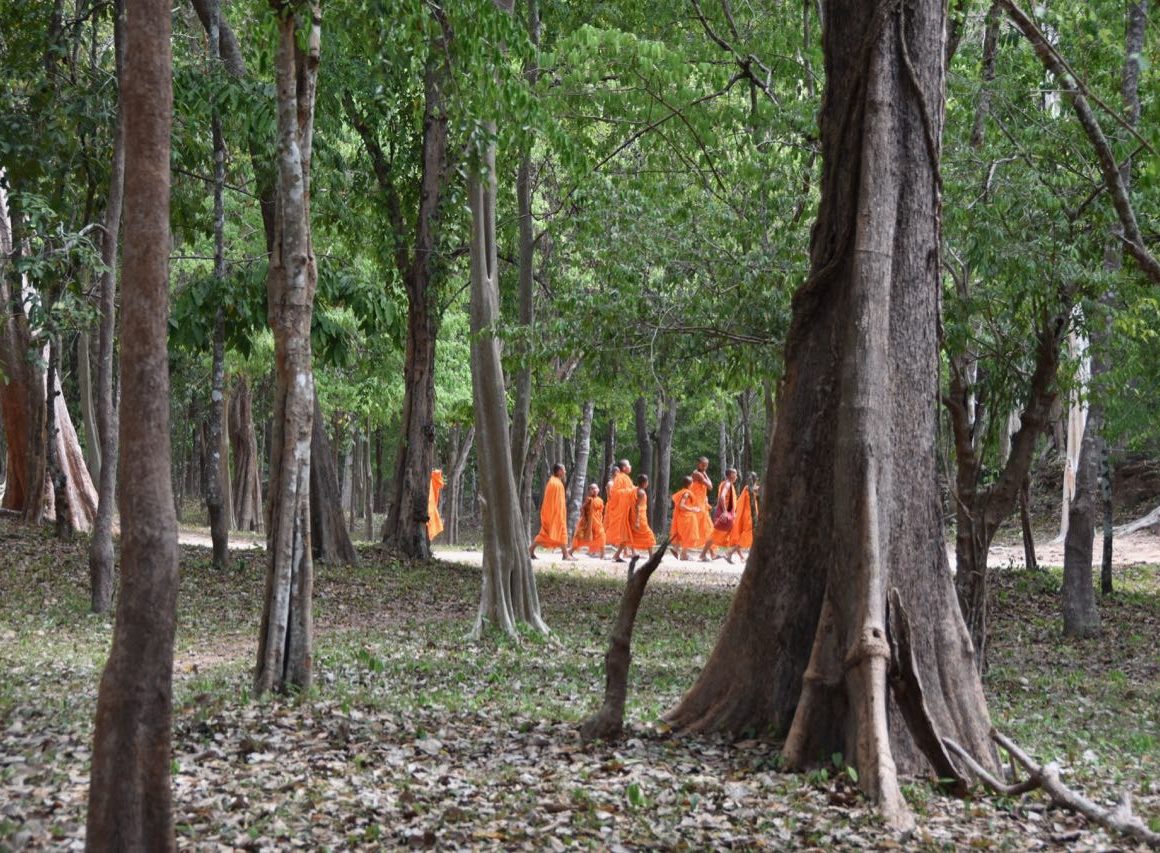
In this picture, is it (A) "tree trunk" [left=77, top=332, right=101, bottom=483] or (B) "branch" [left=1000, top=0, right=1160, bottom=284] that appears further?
(A) "tree trunk" [left=77, top=332, right=101, bottom=483]

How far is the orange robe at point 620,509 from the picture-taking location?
96.3ft

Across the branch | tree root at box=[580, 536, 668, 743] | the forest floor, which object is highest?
the branch

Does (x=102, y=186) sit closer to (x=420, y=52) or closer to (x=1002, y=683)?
(x=420, y=52)

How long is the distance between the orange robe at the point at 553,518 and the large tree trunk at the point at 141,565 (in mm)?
23252

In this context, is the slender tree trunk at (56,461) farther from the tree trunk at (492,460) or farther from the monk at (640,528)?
the monk at (640,528)

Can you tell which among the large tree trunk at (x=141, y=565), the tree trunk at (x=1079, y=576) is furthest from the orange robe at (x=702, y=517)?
the large tree trunk at (x=141, y=565)

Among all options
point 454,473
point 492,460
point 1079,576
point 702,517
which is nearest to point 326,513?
point 492,460

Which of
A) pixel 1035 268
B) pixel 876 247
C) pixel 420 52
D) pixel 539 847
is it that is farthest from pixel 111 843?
pixel 1035 268

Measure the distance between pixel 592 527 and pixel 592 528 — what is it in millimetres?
41

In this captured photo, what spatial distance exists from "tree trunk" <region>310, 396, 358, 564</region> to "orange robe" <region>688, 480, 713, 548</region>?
37.3ft

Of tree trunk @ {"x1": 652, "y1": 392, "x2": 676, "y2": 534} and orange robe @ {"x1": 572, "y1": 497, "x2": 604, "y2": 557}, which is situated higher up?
tree trunk @ {"x1": 652, "y1": 392, "x2": 676, "y2": 534}

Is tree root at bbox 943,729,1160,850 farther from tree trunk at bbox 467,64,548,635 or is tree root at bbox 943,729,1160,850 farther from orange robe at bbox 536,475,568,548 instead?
orange robe at bbox 536,475,568,548

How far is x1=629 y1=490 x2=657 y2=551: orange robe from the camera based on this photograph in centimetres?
2902

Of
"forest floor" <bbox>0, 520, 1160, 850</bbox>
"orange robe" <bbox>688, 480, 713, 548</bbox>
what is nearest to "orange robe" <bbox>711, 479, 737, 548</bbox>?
"orange robe" <bbox>688, 480, 713, 548</bbox>
